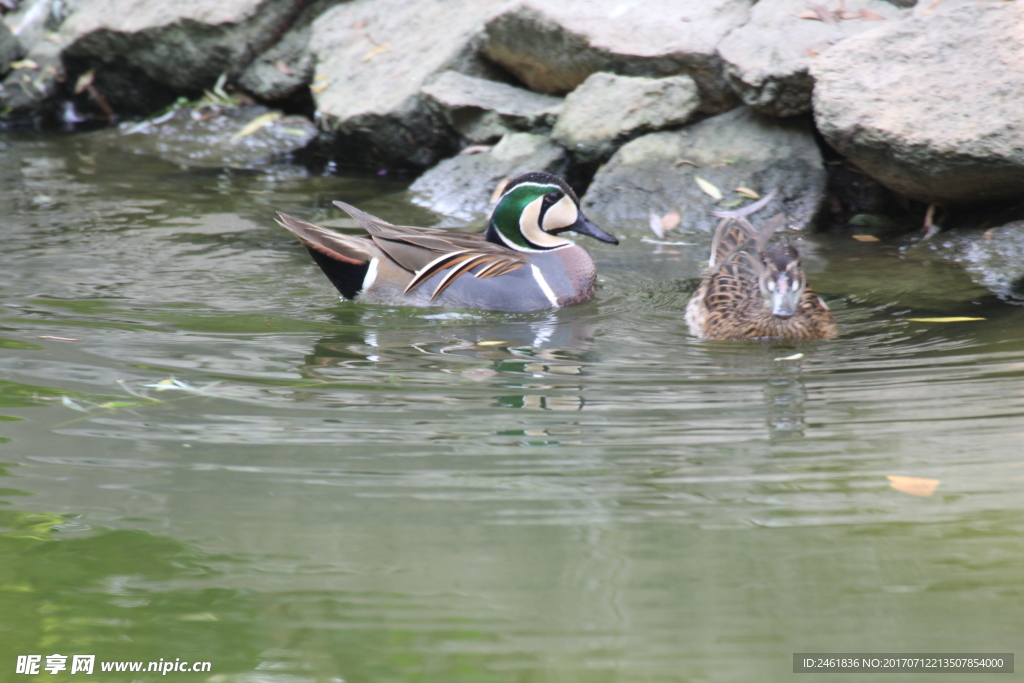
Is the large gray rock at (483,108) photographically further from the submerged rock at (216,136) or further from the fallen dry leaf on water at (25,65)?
the fallen dry leaf on water at (25,65)

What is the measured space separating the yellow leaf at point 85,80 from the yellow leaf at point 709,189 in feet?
25.0

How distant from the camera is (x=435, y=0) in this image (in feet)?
34.2

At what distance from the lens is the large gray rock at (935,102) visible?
654cm

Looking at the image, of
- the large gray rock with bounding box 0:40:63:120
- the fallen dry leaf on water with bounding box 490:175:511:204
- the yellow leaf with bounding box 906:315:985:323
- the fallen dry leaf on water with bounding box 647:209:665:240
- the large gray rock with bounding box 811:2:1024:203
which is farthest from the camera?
the large gray rock with bounding box 0:40:63:120

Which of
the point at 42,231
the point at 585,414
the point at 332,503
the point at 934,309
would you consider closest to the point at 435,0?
the point at 42,231

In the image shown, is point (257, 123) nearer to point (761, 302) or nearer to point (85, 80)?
point (85, 80)

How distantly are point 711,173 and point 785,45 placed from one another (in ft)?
3.62

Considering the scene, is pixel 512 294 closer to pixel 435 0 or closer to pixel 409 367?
pixel 409 367

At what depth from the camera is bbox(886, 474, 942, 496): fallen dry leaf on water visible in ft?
11.4

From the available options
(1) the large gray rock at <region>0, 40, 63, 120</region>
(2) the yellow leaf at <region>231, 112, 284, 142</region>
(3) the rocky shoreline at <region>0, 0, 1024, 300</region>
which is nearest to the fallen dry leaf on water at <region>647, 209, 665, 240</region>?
(3) the rocky shoreline at <region>0, 0, 1024, 300</region>

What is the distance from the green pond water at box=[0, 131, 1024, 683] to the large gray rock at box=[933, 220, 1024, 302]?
348 millimetres

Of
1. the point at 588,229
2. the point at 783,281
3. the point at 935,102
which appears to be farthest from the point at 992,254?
the point at 588,229

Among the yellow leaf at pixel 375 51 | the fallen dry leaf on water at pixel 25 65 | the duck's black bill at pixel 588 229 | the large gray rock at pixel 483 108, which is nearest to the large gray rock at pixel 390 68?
the yellow leaf at pixel 375 51

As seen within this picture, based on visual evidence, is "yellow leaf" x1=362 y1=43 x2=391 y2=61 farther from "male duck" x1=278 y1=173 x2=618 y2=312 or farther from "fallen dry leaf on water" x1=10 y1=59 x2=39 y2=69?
"fallen dry leaf on water" x1=10 y1=59 x2=39 y2=69
